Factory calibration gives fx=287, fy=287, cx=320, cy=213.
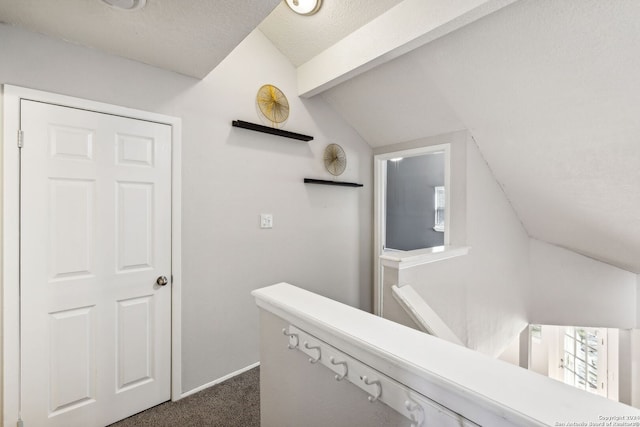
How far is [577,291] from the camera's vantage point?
3990 mm

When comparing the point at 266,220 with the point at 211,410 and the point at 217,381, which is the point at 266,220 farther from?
the point at 211,410

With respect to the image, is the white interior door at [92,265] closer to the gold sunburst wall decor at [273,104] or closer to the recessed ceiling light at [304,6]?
the gold sunburst wall decor at [273,104]

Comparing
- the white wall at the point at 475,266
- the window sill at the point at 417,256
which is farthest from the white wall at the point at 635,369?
the window sill at the point at 417,256

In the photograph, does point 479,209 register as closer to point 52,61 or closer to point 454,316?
point 454,316

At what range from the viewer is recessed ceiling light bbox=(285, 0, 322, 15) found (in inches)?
82.4

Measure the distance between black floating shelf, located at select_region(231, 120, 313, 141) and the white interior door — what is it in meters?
0.52

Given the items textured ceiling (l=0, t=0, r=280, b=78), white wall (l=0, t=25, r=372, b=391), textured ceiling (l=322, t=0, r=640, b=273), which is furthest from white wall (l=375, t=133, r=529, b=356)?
textured ceiling (l=0, t=0, r=280, b=78)

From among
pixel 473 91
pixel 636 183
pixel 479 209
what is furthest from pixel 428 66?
pixel 636 183

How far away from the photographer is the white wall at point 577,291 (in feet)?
12.5

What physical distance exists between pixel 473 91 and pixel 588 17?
783 millimetres

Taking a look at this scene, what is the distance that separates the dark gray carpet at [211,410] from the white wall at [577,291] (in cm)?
417

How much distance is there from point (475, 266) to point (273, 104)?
2.54m

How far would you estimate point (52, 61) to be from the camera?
61.3 inches

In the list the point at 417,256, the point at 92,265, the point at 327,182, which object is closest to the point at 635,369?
the point at 417,256
